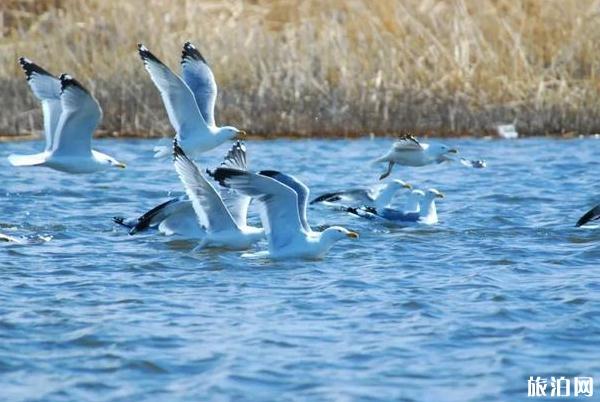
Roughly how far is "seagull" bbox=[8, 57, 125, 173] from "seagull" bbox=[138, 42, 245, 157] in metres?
0.52

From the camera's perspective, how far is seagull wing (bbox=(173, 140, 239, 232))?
374 inches

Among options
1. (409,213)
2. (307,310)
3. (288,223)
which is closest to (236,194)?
(288,223)

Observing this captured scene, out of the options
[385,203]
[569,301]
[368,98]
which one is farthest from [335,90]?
[569,301]

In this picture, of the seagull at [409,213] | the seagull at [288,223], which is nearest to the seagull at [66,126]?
the seagull at [288,223]

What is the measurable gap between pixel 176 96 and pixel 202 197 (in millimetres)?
1633

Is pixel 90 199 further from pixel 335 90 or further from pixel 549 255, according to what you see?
pixel 549 255

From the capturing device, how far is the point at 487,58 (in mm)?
16797

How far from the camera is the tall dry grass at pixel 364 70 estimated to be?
16.8 metres

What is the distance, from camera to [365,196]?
12.2 metres

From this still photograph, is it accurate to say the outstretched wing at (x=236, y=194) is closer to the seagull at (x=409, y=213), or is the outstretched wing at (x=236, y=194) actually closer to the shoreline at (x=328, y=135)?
the seagull at (x=409, y=213)

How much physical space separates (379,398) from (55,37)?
1171cm

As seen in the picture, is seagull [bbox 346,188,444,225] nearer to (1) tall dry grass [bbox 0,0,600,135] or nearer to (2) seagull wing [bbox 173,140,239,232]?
(2) seagull wing [bbox 173,140,239,232]

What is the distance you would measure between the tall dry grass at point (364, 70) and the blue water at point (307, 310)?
136 inches

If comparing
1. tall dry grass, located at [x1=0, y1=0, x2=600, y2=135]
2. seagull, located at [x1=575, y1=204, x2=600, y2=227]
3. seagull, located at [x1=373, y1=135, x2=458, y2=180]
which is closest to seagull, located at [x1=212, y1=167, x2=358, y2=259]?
seagull, located at [x1=575, y1=204, x2=600, y2=227]
